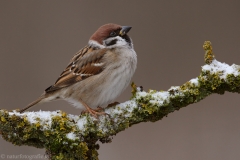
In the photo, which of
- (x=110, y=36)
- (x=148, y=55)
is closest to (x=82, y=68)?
(x=110, y=36)

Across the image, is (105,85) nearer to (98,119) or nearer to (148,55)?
(98,119)

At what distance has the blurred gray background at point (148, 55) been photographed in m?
3.45

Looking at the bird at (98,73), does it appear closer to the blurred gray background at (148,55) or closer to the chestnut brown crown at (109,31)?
the chestnut brown crown at (109,31)

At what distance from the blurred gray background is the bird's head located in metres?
0.97

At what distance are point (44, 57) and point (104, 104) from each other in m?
1.66

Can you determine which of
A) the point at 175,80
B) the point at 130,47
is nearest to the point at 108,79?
the point at 130,47

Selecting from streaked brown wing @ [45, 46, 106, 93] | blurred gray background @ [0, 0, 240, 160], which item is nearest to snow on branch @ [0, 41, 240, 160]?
streaked brown wing @ [45, 46, 106, 93]

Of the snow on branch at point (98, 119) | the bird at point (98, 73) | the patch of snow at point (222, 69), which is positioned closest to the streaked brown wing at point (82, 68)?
the bird at point (98, 73)

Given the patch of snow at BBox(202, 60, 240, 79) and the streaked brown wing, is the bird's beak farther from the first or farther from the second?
the patch of snow at BBox(202, 60, 240, 79)

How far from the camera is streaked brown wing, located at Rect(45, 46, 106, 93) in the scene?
2.47 metres

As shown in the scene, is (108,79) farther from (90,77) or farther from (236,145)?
(236,145)

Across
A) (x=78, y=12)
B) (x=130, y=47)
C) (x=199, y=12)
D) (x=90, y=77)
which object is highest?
(x=78, y=12)

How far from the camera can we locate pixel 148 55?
3621mm

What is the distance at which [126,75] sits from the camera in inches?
96.2
